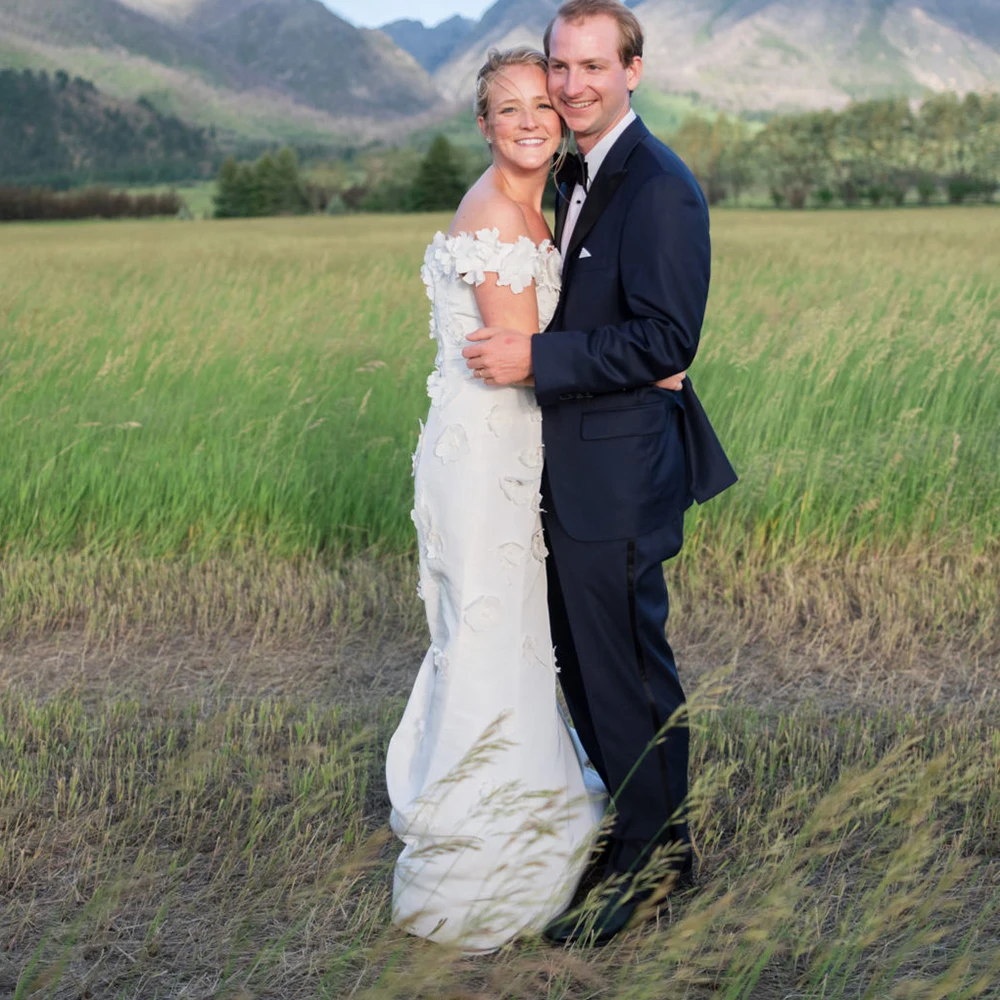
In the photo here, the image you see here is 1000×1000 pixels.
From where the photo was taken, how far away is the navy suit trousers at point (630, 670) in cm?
302

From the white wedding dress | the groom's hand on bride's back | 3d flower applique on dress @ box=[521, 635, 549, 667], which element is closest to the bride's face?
the white wedding dress

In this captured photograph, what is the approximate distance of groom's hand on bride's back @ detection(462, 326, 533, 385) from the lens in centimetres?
281

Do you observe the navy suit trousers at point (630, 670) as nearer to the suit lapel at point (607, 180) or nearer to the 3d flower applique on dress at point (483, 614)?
the 3d flower applique on dress at point (483, 614)

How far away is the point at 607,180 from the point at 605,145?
0.13 meters

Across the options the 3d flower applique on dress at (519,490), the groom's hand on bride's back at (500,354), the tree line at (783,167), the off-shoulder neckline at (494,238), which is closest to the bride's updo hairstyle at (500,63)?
the off-shoulder neckline at (494,238)

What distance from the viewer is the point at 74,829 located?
12.0 ft

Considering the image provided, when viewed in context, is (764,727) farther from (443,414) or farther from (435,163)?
(435,163)

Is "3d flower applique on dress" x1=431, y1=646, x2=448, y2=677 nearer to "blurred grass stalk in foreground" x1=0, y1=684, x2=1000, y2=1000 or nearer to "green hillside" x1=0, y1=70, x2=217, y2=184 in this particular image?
"blurred grass stalk in foreground" x1=0, y1=684, x2=1000, y2=1000

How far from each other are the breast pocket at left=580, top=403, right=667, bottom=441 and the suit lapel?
0.43 meters

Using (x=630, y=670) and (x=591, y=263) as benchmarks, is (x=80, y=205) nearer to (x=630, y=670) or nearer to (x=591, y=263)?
(x=591, y=263)

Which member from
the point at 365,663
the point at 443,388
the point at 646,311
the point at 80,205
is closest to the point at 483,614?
the point at 443,388

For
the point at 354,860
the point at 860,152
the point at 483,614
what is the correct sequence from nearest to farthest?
the point at 354,860 < the point at 483,614 < the point at 860,152

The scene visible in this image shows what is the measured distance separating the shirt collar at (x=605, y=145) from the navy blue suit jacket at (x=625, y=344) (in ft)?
0.08

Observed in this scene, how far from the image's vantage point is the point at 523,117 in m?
2.83
